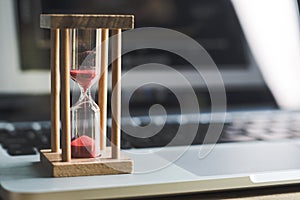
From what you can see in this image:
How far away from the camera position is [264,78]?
127 centimetres

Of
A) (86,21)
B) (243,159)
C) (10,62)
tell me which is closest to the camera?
(86,21)

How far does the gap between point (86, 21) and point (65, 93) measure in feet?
0.27

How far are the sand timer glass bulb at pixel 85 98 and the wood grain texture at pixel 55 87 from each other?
0.02 meters

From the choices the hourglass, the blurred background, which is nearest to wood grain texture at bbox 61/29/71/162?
the hourglass

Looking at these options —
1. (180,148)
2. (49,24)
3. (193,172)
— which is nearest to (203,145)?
(180,148)

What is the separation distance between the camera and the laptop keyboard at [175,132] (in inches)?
33.1

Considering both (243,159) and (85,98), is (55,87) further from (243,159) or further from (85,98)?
(243,159)

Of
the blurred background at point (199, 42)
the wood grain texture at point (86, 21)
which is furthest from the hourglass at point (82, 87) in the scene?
the blurred background at point (199, 42)

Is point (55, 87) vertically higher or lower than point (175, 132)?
higher

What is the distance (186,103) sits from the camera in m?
1.21

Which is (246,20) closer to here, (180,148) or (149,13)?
(149,13)

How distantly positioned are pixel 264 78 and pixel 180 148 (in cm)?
52

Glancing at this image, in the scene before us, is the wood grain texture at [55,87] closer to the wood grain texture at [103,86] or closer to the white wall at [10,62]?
the wood grain texture at [103,86]

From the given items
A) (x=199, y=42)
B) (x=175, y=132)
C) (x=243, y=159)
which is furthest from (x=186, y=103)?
(x=243, y=159)
